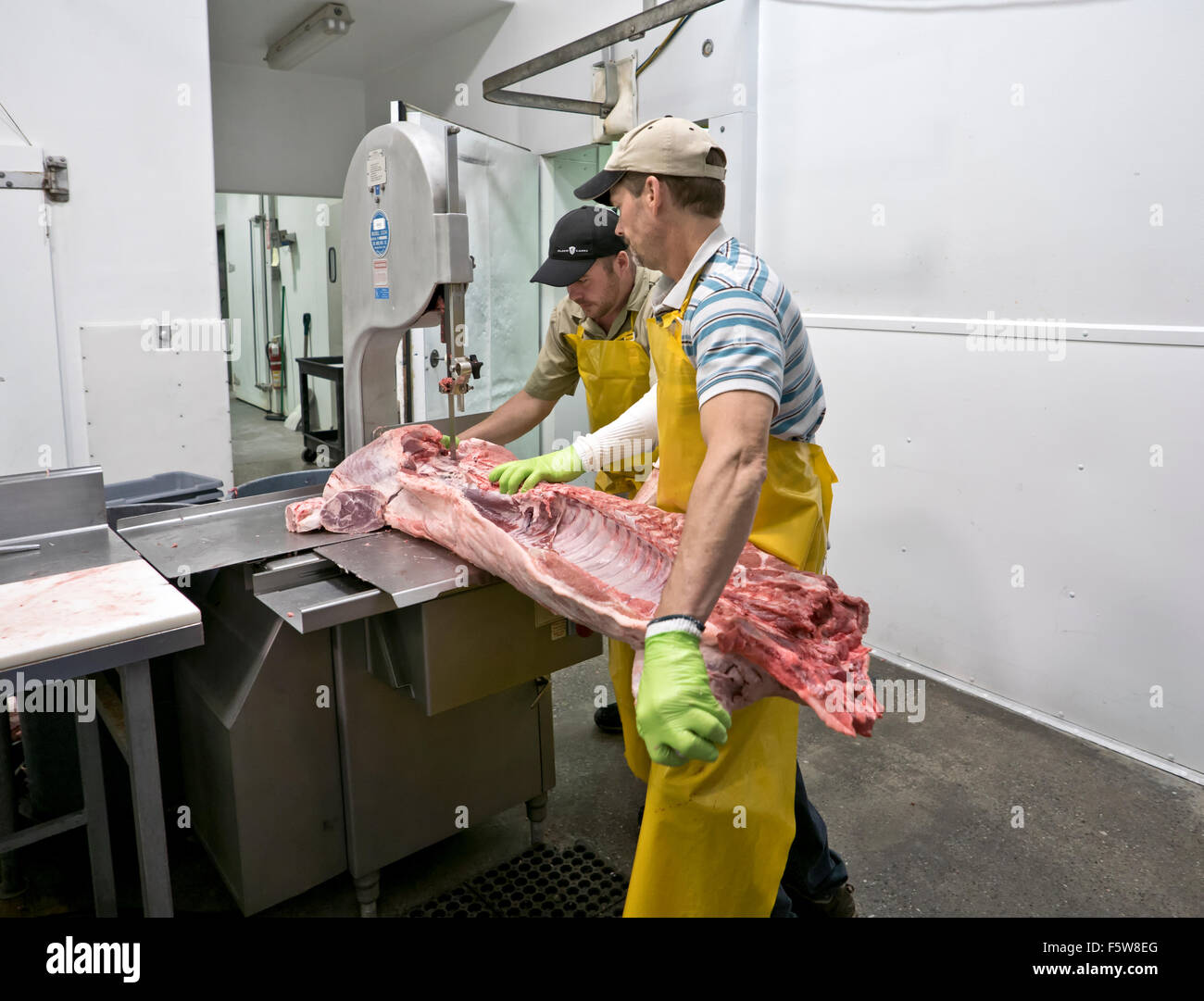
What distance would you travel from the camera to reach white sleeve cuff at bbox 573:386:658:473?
237 cm

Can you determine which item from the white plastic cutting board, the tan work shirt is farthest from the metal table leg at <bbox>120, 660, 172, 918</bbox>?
the tan work shirt

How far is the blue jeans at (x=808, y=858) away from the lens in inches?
84.4

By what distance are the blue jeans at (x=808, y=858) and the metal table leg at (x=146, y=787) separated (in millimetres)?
1373

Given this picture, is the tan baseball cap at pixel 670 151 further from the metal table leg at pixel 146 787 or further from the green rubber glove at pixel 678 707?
the metal table leg at pixel 146 787

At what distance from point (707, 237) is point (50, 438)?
3439 mm

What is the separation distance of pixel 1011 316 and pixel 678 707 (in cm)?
253

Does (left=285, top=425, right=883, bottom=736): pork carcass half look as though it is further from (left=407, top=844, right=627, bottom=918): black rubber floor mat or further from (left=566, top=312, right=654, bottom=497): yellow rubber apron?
(left=407, top=844, right=627, bottom=918): black rubber floor mat

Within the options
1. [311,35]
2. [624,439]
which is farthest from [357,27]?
[624,439]

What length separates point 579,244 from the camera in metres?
2.82

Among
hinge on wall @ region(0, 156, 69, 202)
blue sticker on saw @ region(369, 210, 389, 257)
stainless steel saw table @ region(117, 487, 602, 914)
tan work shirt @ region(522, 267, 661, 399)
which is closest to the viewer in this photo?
stainless steel saw table @ region(117, 487, 602, 914)

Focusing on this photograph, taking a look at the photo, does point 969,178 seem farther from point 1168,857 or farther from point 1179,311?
point 1168,857

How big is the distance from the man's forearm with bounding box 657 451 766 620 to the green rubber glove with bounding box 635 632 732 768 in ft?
0.24
